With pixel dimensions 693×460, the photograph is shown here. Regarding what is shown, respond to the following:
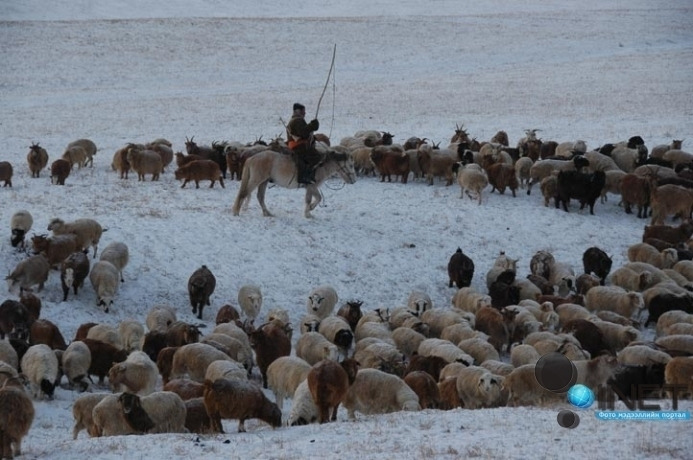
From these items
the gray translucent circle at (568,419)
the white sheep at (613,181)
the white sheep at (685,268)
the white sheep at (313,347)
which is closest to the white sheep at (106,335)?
the white sheep at (313,347)

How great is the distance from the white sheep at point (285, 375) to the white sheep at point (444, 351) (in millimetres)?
2206

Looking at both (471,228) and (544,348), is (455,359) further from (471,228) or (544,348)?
(471,228)

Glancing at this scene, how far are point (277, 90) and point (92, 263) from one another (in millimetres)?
26175

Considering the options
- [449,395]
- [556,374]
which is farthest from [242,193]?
[556,374]

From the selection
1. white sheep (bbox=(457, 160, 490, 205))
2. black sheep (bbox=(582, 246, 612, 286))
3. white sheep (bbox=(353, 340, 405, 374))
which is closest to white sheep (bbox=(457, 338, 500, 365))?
white sheep (bbox=(353, 340, 405, 374))

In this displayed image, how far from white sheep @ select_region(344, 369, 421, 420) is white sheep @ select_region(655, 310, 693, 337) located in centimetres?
612

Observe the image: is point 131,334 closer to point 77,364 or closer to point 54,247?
point 77,364

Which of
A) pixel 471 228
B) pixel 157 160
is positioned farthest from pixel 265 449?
pixel 157 160

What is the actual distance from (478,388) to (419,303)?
4705 millimetres

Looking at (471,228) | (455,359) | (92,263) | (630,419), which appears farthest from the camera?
(471,228)

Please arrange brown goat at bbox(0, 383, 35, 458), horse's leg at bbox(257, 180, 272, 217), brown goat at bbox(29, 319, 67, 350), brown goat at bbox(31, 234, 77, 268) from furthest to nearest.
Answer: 1. horse's leg at bbox(257, 180, 272, 217)
2. brown goat at bbox(31, 234, 77, 268)
3. brown goat at bbox(29, 319, 67, 350)
4. brown goat at bbox(0, 383, 35, 458)

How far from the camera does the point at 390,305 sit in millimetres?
18609

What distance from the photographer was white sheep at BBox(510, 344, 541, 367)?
575 inches

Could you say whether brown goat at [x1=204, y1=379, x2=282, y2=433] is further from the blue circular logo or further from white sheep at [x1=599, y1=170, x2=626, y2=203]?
white sheep at [x1=599, y1=170, x2=626, y2=203]
